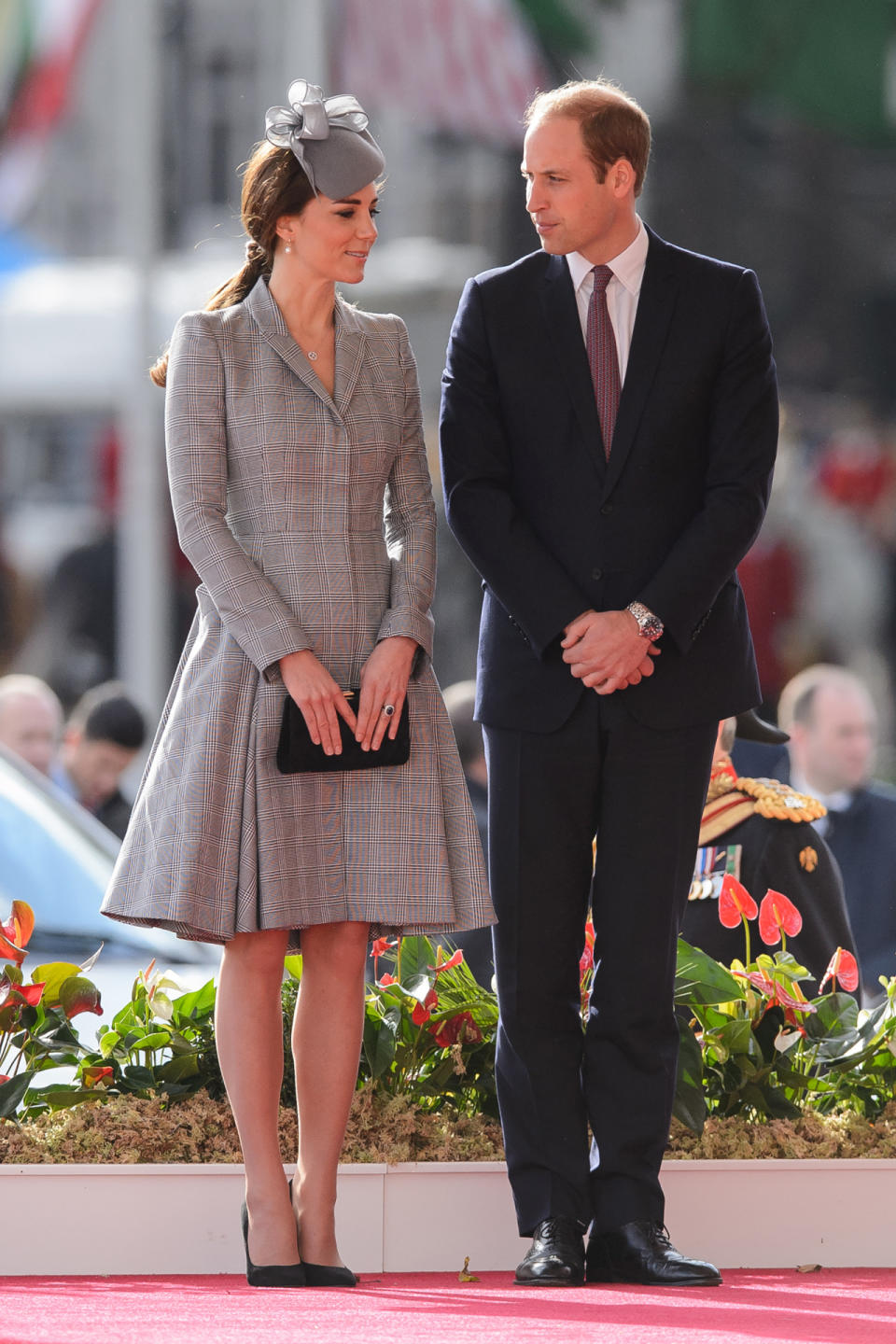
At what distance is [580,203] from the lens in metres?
2.38

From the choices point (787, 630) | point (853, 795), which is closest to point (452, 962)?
point (853, 795)

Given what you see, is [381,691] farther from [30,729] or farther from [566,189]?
[30,729]

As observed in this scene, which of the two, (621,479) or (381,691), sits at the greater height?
(621,479)

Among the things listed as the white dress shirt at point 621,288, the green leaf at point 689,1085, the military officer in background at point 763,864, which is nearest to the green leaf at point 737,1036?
the green leaf at point 689,1085

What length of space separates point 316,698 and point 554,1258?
0.71 meters

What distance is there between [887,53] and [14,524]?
3.87 metres

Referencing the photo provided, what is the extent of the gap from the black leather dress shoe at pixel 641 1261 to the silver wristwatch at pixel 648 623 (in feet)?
2.31

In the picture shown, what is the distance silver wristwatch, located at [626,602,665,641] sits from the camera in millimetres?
2312

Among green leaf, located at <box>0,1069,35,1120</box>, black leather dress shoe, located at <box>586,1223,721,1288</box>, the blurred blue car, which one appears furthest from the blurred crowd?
black leather dress shoe, located at <box>586,1223,721,1288</box>

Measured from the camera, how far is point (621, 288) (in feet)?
8.04

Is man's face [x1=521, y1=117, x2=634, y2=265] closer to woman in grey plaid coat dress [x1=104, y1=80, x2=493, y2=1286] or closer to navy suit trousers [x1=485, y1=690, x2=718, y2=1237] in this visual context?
woman in grey plaid coat dress [x1=104, y1=80, x2=493, y2=1286]

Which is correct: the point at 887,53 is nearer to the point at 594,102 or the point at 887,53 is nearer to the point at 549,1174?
the point at 594,102

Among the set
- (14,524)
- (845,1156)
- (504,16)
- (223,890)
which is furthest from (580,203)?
(14,524)

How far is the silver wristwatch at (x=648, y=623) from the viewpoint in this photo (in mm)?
2312
